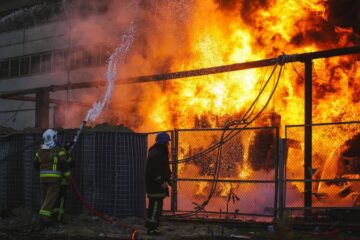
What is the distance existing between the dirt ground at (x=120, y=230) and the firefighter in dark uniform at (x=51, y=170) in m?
0.45

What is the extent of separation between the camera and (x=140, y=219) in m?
9.33

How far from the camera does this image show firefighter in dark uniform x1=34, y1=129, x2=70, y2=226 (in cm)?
884

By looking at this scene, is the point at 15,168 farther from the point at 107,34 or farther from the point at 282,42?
the point at 107,34

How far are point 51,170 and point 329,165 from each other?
6481mm

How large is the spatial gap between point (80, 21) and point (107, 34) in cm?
262

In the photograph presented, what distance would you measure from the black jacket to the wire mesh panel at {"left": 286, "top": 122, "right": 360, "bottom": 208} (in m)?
3.24

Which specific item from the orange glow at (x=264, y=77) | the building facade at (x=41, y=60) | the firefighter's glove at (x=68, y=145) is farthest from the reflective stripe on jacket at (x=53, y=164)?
the building facade at (x=41, y=60)

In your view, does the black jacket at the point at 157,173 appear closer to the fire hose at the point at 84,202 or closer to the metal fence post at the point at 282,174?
the fire hose at the point at 84,202

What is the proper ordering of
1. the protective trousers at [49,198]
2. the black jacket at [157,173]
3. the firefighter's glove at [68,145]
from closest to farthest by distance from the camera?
the black jacket at [157,173]
the protective trousers at [49,198]
the firefighter's glove at [68,145]

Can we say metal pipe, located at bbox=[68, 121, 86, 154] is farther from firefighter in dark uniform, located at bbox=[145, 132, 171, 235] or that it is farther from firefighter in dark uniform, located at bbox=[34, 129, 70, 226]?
firefighter in dark uniform, located at bbox=[145, 132, 171, 235]

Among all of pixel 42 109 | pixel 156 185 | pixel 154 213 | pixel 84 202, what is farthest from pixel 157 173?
pixel 42 109

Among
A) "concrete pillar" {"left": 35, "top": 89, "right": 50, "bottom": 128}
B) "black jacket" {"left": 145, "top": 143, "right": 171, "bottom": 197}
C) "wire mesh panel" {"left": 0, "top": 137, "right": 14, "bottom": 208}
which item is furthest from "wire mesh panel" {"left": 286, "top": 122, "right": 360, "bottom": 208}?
"concrete pillar" {"left": 35, "top": 89, "right": 50, "bottom": 128}

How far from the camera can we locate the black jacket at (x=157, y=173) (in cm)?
816

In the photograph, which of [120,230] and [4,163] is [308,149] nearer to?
[120,230]
